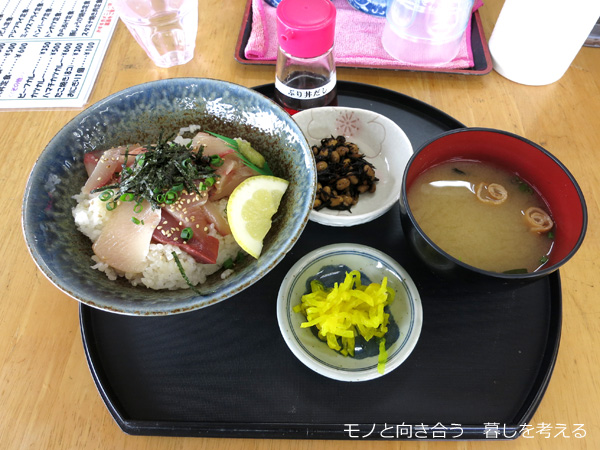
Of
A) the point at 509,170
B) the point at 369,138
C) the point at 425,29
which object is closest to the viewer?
the point at 509,170

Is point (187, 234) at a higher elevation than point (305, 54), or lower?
lower

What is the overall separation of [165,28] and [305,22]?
1.01 m

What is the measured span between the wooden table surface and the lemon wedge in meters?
0.56

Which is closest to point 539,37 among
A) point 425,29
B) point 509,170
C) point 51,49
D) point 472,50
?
point 472,50

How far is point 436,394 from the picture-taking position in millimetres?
1104

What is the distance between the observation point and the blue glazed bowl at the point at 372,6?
6.47ft

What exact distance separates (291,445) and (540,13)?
1.81m

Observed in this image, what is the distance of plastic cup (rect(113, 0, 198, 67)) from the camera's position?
75.9 inches

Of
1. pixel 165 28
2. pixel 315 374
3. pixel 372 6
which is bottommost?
pixel 315 374

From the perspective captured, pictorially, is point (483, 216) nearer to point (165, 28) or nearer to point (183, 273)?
point (183, 273)

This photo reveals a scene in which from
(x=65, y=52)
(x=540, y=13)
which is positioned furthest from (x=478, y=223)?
(x=65, y=52)

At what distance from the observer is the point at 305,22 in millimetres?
1283

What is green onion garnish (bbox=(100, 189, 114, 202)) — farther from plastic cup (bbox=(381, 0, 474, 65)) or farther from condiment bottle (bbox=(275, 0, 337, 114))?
plastic cup (bbox=(381, 0, 474, 65))

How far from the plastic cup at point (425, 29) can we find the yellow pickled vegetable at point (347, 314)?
3.97 ft
